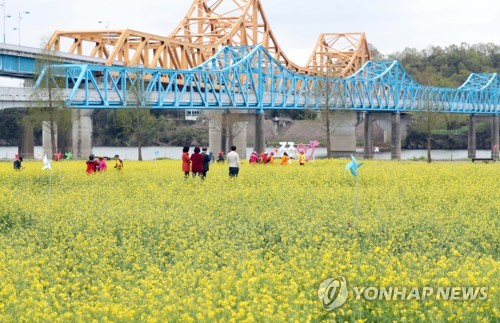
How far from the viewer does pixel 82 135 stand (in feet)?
277

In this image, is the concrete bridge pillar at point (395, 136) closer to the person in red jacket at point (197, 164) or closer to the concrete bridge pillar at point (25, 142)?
the concrete bridge pillar at point (25, 142)

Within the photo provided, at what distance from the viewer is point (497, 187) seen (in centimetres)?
3122

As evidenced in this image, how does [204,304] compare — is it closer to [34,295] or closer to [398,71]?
[34,295]

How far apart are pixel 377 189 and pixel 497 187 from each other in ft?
15.2

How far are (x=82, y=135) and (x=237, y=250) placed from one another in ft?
226

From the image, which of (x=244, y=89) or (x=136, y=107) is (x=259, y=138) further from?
(x=136, y=107)

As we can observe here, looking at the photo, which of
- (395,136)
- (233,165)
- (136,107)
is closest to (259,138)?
(136,107)

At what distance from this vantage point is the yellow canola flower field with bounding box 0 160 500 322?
466 inches

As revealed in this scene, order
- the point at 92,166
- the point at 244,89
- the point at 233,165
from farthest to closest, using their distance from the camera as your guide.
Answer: the point at 244,89
the point at 92,166
the point at 233,165

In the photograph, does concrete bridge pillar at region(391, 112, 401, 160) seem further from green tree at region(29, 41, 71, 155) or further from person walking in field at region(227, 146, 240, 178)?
person walking in field at region(227, 146, 240, 178)

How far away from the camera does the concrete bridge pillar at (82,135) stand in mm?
83481

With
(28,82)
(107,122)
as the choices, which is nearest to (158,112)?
(107,122)

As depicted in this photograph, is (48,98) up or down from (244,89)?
down

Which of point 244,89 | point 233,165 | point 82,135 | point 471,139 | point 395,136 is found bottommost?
point 471,139
